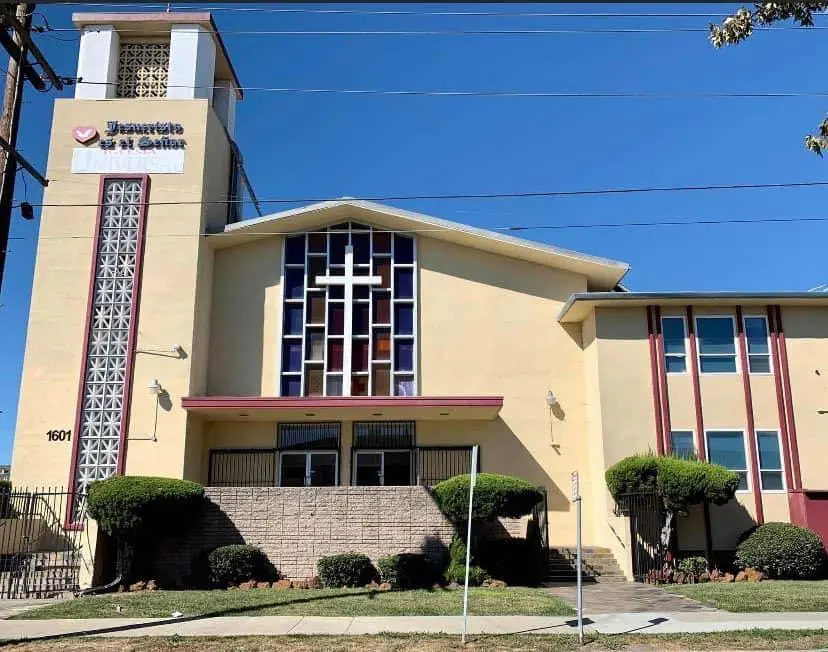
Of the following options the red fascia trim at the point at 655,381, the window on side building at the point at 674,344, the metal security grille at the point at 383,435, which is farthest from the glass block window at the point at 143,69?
the window on side building at the point at 674,344

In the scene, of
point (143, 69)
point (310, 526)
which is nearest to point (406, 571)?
point (310, 526)

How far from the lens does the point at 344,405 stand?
23.6m

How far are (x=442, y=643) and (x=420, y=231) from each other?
1679 cm

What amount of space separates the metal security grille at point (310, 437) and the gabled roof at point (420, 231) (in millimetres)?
6255

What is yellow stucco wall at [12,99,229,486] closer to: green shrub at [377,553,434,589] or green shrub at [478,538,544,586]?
green shrub at [377,553,434,589]

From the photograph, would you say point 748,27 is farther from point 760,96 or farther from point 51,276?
point 51,276

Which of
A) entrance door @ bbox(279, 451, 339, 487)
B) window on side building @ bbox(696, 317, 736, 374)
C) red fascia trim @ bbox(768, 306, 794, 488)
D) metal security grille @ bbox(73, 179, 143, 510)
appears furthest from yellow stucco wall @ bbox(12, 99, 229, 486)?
red fascia trim @ bbox(768, 306, 794, 488)

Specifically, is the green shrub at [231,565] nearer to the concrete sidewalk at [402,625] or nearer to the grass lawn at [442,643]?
the concrete sidewalk at [402,625]

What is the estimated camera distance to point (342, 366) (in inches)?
1023

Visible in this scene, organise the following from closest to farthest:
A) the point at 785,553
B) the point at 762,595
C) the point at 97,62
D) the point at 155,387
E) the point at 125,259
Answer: the point at 762,595 < the point at 785,553 < the point at 155,387 < the point at 125,259 < the point at 97,62

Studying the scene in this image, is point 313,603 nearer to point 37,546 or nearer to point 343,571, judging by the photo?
point 343,571

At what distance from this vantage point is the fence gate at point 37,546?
708 inches

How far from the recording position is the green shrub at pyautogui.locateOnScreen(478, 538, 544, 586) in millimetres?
19406

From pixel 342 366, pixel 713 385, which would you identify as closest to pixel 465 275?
pixel 342 366
